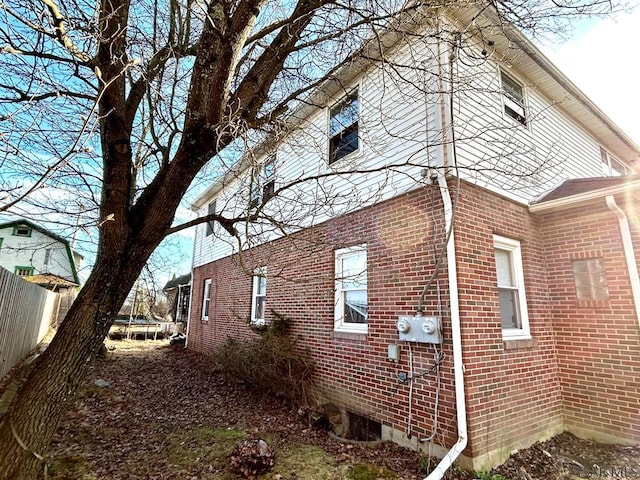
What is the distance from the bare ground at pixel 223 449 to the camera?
13.2ft

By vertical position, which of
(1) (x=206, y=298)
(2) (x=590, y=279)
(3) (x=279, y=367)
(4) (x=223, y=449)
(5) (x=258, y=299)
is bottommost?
(4) (x=223, y=449)

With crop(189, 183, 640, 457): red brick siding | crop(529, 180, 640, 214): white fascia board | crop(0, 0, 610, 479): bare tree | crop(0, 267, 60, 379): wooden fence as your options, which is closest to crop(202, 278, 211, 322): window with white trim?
crop(0, 267, 60, 379): wooden fence

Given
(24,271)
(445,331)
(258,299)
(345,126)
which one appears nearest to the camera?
(445,331)

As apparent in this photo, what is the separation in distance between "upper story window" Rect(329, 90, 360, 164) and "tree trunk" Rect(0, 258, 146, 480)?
15.4 ft

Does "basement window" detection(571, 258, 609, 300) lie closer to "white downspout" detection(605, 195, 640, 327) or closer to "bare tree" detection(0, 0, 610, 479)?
"white downspout" detection(605, 195, 640, 327)

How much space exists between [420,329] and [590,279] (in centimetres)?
318

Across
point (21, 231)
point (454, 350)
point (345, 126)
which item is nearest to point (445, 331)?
point (454, 350)

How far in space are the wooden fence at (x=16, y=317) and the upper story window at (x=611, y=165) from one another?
43.0 ft

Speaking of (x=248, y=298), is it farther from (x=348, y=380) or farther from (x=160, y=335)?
(x=160, y=335)

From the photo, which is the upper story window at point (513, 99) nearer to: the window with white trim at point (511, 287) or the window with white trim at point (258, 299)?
the window with white trim at point (511, 287)

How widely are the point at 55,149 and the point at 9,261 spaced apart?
82.6 feet

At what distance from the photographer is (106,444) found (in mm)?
4688

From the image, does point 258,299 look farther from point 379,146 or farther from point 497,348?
point 497,348

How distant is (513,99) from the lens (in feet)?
20.5
